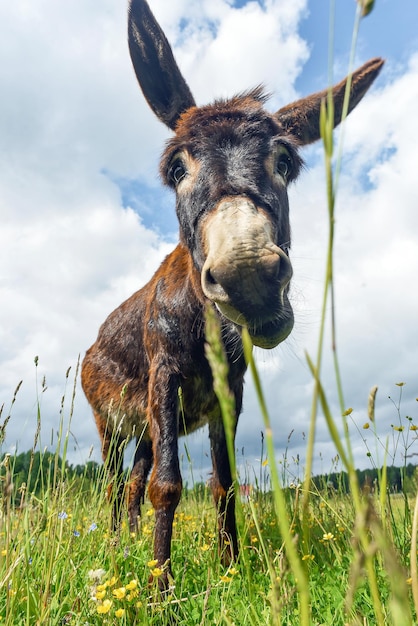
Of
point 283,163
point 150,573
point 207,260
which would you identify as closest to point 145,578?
point 150,573

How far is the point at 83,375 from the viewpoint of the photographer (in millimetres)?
6285

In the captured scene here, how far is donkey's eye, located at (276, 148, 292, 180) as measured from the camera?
11.6 ft

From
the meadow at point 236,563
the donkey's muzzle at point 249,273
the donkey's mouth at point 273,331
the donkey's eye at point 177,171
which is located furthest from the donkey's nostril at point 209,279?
the donkey's eye at point 177,171

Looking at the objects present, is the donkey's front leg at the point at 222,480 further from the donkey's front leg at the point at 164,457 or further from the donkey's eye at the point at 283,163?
the donkey's eye at the point at 283,163

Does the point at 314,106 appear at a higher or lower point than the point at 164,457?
higher

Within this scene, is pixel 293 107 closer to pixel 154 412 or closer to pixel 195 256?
pixel 195 256

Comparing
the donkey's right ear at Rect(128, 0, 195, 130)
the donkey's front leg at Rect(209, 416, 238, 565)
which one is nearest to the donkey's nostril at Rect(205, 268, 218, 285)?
the donkey's front leg at Rect(209, 416, 238, 565)

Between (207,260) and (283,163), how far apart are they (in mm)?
1595

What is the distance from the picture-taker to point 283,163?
3.61 metres

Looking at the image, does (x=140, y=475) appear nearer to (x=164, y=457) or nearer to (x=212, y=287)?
(x=164, y=457)

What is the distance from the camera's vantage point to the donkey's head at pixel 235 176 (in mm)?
2270

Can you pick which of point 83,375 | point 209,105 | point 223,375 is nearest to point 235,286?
point 223,375

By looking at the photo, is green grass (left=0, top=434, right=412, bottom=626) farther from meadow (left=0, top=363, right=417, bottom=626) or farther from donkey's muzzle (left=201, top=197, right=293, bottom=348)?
donkey's muzzle (left=201, top=197, right=293, bottom=348)

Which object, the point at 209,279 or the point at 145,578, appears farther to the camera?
the point at 145,578
